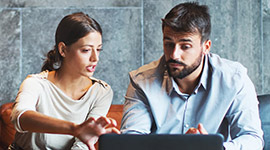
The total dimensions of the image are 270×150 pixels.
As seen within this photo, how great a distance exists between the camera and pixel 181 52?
1552 mm

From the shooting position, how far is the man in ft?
5.05

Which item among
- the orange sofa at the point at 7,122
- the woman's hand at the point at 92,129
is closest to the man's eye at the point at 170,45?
the woman's hand at the point at 92,129

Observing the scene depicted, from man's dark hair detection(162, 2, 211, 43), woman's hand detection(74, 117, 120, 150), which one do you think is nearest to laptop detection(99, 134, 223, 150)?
woman's hand detection(74, 117, 120, 150)

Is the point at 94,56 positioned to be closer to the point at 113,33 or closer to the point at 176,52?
the point at 176,52

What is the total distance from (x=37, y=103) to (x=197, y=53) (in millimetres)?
801

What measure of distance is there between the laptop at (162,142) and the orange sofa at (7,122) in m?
1.36

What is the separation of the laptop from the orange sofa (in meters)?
1.36

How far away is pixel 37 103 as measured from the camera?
179cm

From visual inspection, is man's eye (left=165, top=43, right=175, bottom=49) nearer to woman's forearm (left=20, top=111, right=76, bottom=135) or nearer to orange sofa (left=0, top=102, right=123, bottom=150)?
woman's forearm (left=20, top=111, right=76, bottom=135)

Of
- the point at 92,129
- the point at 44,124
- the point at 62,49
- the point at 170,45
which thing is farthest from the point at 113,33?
the point at 92,129

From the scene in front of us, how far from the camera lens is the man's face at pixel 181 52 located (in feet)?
5.05

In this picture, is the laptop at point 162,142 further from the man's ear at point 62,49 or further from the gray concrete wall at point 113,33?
the gray concrete wall at point 113,33

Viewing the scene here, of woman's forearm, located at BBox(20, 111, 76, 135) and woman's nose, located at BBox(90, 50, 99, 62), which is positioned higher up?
woman's nose, located at BBox(90, 50, 99, 62)

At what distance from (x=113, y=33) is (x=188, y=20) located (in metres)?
1.06
